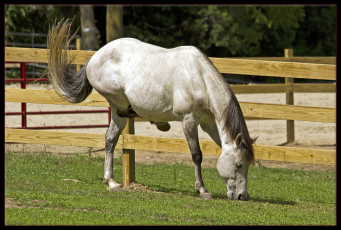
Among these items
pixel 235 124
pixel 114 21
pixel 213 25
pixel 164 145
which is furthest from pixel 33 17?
pixel 235 124

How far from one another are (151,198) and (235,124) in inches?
46.4

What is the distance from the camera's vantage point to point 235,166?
6.83m

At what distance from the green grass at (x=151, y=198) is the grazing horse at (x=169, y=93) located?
42 centimetres

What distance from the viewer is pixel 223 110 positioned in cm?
679

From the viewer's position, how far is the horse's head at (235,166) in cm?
679

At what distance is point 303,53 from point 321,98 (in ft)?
25.3

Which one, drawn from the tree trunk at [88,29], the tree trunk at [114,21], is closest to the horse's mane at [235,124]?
the tree trunk at [114,21]

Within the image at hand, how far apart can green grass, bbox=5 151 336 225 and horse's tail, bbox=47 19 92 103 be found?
1047mm

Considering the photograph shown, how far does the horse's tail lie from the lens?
7.72 m

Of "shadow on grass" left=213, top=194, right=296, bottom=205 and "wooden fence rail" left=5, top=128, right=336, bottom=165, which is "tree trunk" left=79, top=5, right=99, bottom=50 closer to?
"wooden fence rail" left=5, top=128, right=336, bottom=165

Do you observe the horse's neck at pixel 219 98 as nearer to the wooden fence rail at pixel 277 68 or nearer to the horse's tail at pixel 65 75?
the wooden fence rail at pixel 277 68

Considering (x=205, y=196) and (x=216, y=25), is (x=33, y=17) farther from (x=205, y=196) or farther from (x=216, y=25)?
(x=205, y=196)
